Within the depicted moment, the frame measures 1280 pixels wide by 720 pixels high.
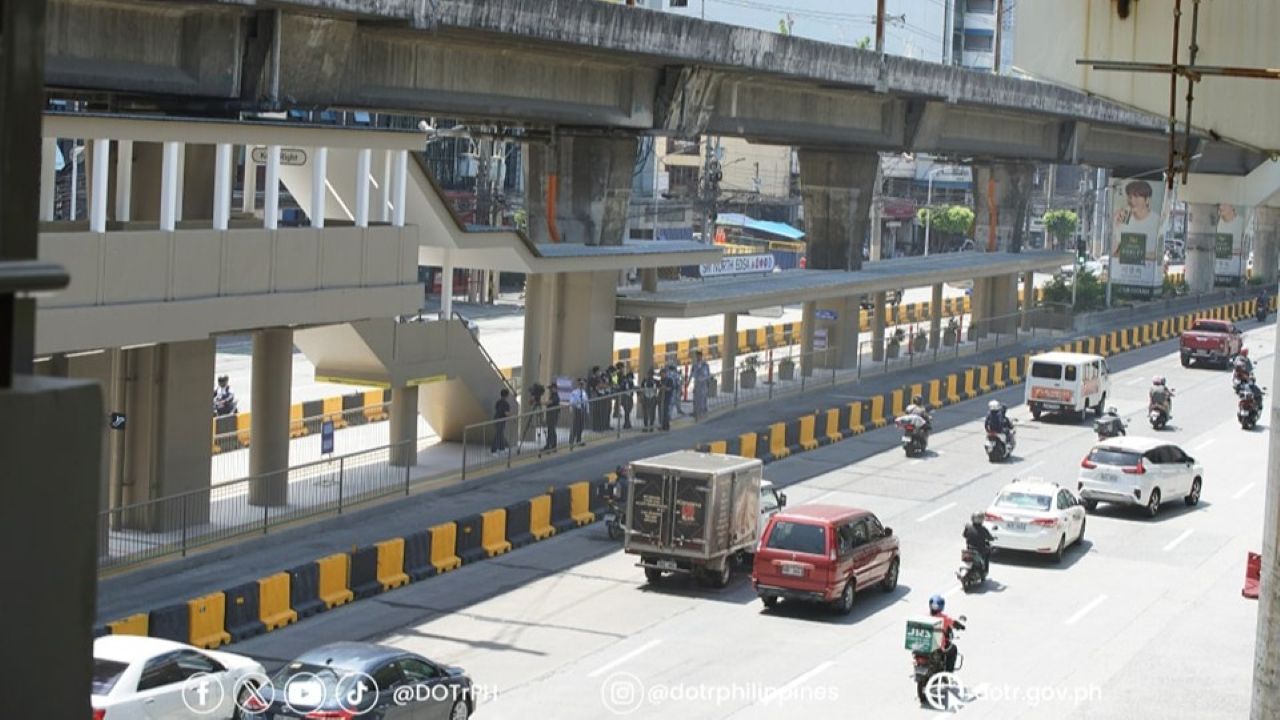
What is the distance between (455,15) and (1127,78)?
670 inches

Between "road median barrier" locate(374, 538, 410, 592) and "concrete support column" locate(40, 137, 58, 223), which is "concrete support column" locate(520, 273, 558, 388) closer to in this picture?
"road median barrier" locate(374, 538, 410, 592)

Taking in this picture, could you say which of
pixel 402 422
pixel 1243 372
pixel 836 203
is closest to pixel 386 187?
pixel 402 422

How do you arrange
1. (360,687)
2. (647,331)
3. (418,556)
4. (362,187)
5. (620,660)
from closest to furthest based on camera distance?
(360,687) < (620,660) < (418,556) < (362,187) < (647,331)

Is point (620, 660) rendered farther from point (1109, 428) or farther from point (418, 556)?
point (1109, 428)

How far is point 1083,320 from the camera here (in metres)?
72.6

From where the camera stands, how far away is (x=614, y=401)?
4225 centimetres

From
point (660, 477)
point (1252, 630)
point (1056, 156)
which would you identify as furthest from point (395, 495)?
point (1056, 156)

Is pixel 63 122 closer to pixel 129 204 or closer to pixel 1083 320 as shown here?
pixel 129 204

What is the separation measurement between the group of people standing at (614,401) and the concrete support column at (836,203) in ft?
39.2

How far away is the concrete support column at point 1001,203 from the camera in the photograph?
70.6 m

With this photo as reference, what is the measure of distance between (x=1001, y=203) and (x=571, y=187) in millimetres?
32044

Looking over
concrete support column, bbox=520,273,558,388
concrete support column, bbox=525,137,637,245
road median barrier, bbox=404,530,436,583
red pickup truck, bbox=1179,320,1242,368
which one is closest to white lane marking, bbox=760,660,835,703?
road median barrier, bbox=404,530,436,583

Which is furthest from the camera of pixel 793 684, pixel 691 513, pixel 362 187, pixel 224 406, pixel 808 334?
pixel 808 334

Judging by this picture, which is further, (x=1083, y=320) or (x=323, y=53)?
(x=1083, y=320)
